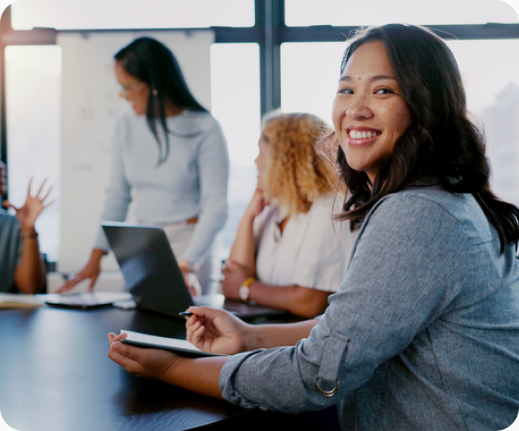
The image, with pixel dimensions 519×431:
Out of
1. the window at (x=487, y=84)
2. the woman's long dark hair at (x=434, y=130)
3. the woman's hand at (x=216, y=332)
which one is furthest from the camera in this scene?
the window at (x=487, y=84)

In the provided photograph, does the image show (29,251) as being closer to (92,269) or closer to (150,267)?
(92,269)

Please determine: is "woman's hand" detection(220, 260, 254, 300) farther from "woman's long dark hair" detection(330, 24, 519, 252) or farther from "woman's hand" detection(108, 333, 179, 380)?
"woman's long dark hair" detection(330, 24, 519, 252)

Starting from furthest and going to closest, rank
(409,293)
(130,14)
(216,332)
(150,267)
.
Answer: (130,14)
(150,267)
(216,332)
(409,293)

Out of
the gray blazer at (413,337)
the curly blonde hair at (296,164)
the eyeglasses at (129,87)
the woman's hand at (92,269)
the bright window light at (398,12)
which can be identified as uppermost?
the bright window light at (398,12)

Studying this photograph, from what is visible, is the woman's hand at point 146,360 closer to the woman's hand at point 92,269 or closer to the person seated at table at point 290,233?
the person seated at table at point 290,233

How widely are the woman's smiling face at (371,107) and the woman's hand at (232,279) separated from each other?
940 mm

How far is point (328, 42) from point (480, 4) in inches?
40.7

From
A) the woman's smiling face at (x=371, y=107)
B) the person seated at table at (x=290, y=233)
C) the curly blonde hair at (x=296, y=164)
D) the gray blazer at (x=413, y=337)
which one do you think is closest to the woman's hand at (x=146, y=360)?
the gray blazer at (x=413, y=337)

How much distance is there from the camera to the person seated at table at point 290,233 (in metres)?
1.61

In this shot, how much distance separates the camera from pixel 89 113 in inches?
131

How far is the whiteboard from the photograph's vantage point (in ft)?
10.8

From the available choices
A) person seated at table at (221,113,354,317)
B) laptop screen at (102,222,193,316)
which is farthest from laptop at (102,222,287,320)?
person seated at table at (221,113,354,317)

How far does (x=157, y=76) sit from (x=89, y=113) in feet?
2.96

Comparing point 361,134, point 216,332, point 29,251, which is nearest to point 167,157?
point 29,251
